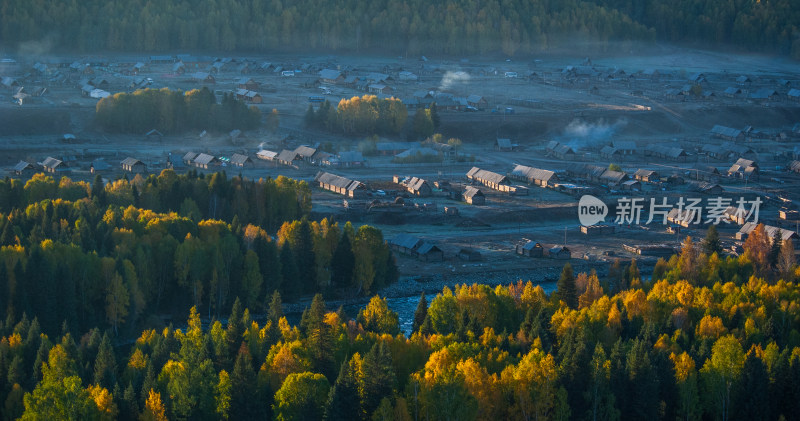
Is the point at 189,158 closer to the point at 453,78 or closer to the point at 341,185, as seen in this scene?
the point at 341,185

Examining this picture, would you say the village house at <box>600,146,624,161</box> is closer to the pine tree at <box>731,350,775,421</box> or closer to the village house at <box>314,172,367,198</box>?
the village house at <box>314,172,367,198</box>

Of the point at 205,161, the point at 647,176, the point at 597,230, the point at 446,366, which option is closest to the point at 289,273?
the point at 446,366

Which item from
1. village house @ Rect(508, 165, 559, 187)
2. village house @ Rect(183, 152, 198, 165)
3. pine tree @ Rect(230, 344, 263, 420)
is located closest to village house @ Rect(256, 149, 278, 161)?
village house @ Rect(183, 152, 198, 165)

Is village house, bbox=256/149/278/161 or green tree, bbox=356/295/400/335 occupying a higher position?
green tree, bbox=356/295/400/335

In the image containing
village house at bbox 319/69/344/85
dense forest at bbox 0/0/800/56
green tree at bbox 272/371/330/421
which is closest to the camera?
green tree at bbox 272/371/330/421

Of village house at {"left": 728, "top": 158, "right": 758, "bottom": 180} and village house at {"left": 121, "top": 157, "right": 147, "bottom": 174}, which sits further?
village house at {"left": 728, "top": 158, "right": 758, "bottom": 180}

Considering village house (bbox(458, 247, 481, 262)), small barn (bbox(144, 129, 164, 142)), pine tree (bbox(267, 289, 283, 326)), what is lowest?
village house (bbox(458, 247, 481, 262))

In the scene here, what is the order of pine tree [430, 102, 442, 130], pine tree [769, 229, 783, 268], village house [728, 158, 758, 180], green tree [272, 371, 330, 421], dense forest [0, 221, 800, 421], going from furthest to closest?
pine tree [430, 102, 442, 130] < village house [728, 158, 758, 180] < pine tree [769, 229, 783, 268] < dense forest [0, 221, 800, 421] < green tree [272, 371, 330, 421]

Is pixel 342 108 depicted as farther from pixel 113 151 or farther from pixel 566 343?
pixel 566 343
